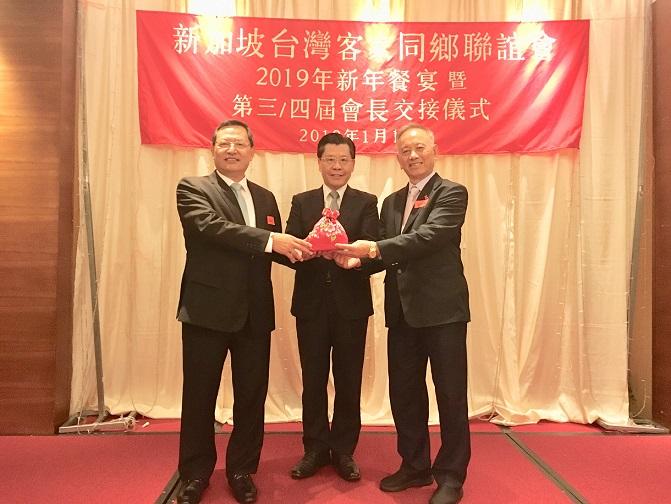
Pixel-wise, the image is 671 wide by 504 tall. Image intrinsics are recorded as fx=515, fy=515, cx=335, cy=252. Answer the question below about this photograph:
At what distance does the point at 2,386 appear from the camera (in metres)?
3.01

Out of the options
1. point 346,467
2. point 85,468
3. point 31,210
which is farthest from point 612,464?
point 31,210

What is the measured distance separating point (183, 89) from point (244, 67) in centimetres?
41

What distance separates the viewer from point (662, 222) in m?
3.28

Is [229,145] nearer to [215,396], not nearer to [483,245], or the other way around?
[215,396]

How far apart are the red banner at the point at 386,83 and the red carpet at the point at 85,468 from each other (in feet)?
6.00

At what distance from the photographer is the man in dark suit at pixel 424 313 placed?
221cm

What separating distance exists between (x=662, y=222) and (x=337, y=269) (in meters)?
2.25

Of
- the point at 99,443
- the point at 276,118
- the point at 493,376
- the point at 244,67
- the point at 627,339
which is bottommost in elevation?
the point at 99,443

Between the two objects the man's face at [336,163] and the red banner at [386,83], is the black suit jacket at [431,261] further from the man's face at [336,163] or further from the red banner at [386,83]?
the red banner at [386,83]

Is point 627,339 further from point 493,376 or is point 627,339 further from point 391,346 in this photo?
point 391,346

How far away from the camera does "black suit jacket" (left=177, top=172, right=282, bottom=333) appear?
2.16 m

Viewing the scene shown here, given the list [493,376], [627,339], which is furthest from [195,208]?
[627,339]

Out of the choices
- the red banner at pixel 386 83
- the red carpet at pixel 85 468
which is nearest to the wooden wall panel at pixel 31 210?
the red carpet at pixel 85 468

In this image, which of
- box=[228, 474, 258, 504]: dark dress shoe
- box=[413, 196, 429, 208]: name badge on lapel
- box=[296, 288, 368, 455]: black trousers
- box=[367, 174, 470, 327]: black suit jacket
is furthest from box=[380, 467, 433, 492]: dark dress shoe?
box=[413, 196, 429, 208]: name badge on lapel
